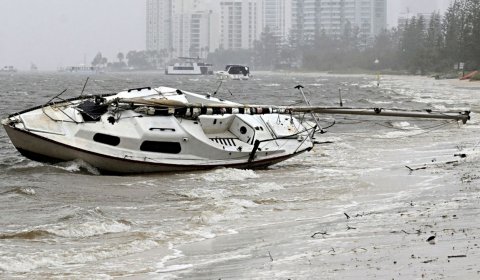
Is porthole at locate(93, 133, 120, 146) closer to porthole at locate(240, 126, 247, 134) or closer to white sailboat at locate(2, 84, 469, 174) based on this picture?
white sailboat at locate(2, 84, 469, 174)

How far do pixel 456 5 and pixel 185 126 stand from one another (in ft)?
488

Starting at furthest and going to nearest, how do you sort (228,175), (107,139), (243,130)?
1. (243,130)
2. (228,175)
3. (107,139)

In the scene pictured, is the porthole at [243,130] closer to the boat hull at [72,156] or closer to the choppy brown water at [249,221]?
the choppy brown water at [249,221]

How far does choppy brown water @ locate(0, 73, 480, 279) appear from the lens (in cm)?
1291

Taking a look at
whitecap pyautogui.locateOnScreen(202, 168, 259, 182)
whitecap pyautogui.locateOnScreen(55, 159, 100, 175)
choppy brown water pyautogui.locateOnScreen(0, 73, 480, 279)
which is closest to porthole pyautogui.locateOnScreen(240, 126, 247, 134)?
choppy brown water pyautogui.locateOnScreen(0, 73, 480, 279)

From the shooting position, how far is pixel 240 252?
46.7ft

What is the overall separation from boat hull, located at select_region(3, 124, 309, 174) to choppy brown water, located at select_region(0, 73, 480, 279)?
0.29m

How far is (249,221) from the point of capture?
17.6m

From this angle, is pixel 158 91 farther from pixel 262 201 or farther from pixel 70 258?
pixel 70 258

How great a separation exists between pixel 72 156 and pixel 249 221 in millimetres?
8763

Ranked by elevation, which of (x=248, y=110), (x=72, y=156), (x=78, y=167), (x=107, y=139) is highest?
(x=248, y=110)

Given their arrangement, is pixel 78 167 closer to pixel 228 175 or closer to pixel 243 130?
pixel 228 175

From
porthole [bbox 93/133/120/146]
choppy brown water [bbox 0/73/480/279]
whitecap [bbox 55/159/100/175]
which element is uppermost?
porthole [bbox 93/133/120/146]

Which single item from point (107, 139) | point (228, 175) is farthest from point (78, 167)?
point (228, 175)
